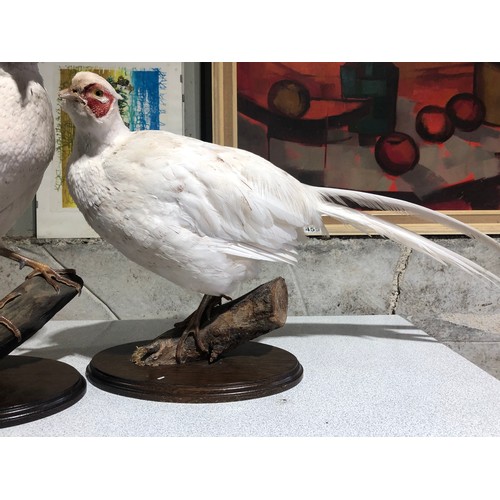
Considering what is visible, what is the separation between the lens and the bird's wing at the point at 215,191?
3.42 ft

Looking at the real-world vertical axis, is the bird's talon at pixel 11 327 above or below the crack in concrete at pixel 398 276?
above

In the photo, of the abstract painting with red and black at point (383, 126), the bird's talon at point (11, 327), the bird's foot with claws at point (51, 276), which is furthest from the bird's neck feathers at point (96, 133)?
the abstract painting with red and black at point (383, 126)

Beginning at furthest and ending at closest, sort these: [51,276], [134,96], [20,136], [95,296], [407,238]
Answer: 1. [95,296]
2. [134,96]
3. [407,238]
4. [51,276]
5. [20,136]

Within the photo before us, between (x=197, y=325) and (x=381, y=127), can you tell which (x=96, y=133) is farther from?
(x=381, y=127)

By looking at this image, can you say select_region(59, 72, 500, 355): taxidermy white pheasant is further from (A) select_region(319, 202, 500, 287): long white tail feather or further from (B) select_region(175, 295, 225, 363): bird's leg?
(A) select_region(319, 202, 500, 287): long white tail feather

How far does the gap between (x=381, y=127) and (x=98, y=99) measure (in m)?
0.88

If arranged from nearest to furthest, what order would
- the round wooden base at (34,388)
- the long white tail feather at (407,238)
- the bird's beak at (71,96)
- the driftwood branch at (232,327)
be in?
the round wooden base at (34,388), the bird's beak at (71,96), the driftwood branch at (232,327), the long white tail feather at (407,238)

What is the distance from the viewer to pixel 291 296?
5.69 ft

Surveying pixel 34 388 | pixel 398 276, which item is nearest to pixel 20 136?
pixel 34 388

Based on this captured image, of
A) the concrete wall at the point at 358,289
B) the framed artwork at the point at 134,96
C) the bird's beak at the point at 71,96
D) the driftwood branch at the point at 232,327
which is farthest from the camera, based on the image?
the concrete wall at the point at 358,289

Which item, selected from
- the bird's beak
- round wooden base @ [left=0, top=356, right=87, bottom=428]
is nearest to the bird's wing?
the bird's beak

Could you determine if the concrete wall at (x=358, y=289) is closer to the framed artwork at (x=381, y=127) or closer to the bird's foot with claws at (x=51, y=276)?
the framed artwork at (x=381, y=127)

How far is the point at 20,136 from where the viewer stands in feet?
3.26

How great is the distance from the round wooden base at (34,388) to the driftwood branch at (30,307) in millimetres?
66
